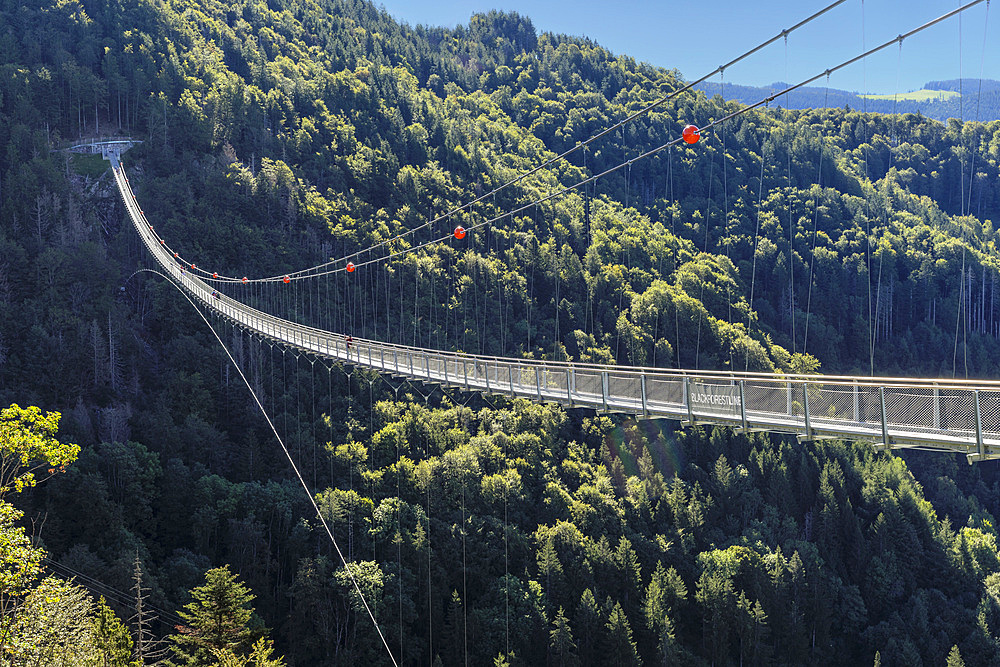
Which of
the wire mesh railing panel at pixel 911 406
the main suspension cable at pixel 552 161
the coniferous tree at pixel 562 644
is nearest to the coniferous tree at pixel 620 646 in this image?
A: the coniferous tree at pixel 562 644

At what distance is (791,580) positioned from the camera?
43.3 metres

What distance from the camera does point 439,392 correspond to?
4700 centimetres

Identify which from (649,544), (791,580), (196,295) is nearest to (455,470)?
(649,544)

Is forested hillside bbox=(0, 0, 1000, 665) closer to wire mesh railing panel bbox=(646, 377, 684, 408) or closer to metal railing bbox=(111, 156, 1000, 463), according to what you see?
metal railing bbox=(111, 156, 1000, 463)

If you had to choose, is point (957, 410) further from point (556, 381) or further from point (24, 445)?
point (24, 445)

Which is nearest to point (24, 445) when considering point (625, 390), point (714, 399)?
point (625, 390)

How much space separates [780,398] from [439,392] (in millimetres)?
37252

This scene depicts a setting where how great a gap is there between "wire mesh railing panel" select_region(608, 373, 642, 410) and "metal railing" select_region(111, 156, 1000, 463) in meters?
0.02

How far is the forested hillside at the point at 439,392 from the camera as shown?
113 ft

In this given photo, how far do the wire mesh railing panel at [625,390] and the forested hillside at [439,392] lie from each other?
10606 millimetres

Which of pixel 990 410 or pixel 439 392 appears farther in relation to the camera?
pixel 439 392

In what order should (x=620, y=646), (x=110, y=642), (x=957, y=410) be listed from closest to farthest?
(x=957, y=410) → (x=110, y=642) → (x=620, y=646)

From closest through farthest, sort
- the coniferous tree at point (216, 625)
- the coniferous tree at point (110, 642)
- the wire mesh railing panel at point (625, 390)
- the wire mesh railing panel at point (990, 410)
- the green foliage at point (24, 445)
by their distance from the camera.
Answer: the green foliage at point (24, 445), the wire mesh railing panel at point (990, 410), the wire mesh railing panel at point (625, 390), the coniferous tree at point (110, 642), the coniferous tree at point (216, 625)

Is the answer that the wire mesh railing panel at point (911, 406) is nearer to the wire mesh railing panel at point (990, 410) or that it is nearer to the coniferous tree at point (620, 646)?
the wire mesh railing panel at point (990, 410)
